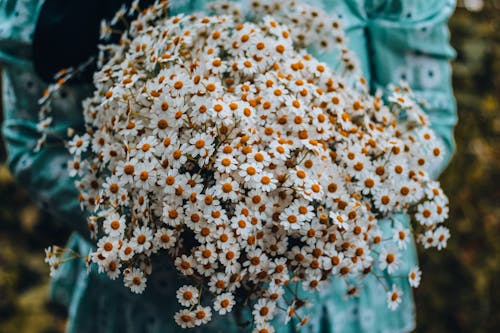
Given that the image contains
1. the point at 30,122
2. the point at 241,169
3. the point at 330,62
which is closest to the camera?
the point at 241,169

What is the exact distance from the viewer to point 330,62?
3.50 feet

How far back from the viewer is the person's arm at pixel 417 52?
1.18 metres

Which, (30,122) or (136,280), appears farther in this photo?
(30,122)

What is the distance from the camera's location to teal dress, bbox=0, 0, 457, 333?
3.67 feet

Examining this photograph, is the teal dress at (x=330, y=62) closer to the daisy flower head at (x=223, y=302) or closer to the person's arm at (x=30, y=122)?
the person's arm at (x=30, y=122)

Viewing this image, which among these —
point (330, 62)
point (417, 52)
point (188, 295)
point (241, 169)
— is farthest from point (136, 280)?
point (417, 52)

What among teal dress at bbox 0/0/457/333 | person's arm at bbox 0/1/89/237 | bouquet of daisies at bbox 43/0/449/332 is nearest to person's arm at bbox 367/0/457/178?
teal dress at bbox 0/0/457/333

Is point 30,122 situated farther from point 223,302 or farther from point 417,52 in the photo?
point 417,52

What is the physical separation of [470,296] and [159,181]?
1.98 metres

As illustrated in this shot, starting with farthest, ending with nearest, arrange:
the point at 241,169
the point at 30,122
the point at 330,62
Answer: the point at 30,122, the point at 330,62, the point at 241,169

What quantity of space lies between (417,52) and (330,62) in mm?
234

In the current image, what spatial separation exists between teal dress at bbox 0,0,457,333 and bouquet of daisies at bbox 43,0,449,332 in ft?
0.70

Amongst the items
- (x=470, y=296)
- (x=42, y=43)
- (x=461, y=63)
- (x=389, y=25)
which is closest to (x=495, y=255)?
(x=470, y=296)

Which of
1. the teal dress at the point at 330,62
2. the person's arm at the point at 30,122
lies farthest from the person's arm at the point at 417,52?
the person's arm at the point at 30,122
